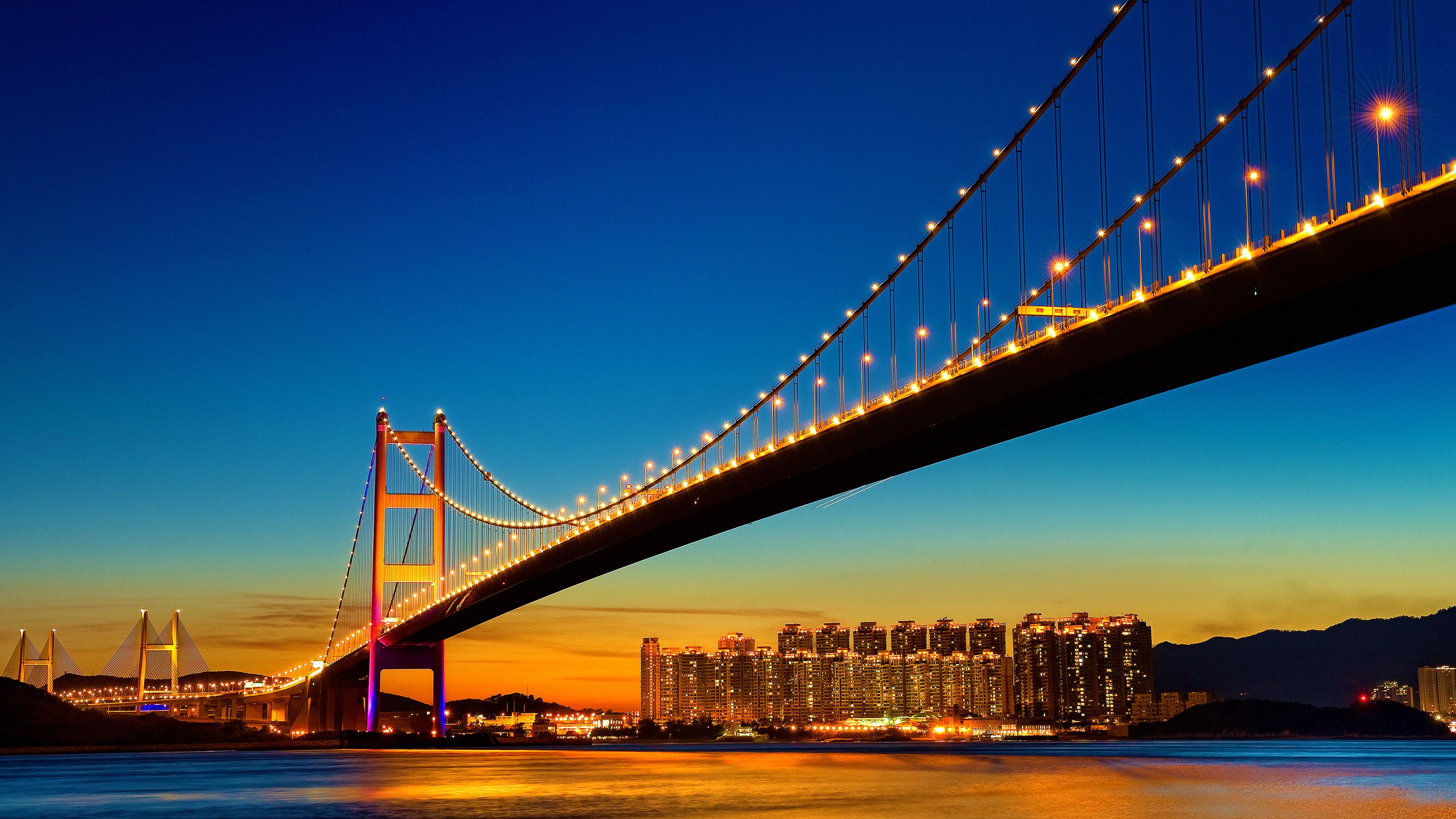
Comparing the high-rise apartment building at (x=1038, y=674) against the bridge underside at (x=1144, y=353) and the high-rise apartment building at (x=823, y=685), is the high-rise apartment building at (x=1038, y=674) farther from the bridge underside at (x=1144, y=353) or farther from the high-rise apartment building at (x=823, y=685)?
the bridge underside at (x=1144, y=353)

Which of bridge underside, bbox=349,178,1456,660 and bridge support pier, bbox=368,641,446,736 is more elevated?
bridge underside, bbox=349,178,1456,660

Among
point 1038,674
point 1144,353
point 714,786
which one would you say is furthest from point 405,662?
point 1038,674

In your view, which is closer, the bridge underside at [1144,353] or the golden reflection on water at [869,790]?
the bridge underside at [1144,353]

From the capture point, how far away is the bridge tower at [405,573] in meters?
49.4

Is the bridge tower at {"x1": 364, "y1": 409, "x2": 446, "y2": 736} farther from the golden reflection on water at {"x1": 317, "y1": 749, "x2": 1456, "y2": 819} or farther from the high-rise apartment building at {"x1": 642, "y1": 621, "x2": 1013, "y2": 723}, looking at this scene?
the high-rise apartment building at {"x1": 642, "y1": 621, "x2": 1013, "y2": 723}

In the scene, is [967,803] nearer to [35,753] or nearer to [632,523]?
[632,523]

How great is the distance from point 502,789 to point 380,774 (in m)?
6.78

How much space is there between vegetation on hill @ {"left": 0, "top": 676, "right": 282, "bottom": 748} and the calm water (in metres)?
10.2

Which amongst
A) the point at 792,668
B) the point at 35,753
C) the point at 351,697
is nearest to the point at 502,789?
the point at 351,697

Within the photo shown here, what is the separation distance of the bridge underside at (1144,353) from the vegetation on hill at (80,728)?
4451 centimetres

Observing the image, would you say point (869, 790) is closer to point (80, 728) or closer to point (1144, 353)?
point (1144, 353)

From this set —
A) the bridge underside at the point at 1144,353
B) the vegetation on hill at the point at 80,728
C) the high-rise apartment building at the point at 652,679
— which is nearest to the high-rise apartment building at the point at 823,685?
the high-rise apartment building at the point at 652,679

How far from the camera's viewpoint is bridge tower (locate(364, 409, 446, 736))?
162 ft

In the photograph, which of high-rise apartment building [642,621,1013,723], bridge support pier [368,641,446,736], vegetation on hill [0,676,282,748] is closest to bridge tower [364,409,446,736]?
bridge support pier [368,641,446,736]
